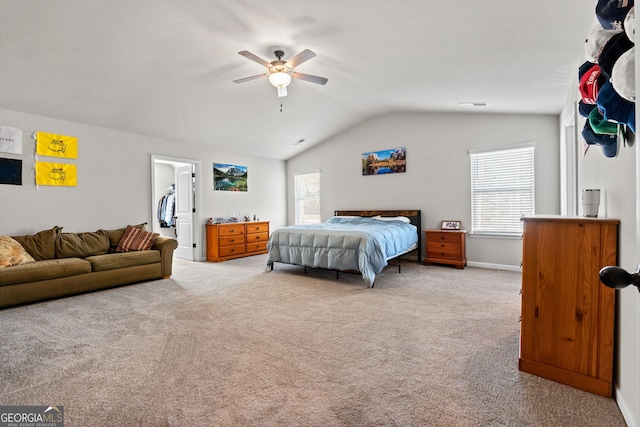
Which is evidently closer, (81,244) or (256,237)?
(81,244)

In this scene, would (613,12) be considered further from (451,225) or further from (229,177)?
(229,177)

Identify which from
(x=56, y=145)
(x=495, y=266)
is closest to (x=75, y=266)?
(x=56, y=145)

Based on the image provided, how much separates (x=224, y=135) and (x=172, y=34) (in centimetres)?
292

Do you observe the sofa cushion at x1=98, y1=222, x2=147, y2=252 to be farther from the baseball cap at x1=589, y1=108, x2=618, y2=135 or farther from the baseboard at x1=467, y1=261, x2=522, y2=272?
the baseboard at x1=467, y1=261, x2=522, y2=272

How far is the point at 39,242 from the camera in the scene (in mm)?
4004

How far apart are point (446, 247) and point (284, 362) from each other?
4028 millimetres

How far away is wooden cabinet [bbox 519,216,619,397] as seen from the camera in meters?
1.79

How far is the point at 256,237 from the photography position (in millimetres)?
7012

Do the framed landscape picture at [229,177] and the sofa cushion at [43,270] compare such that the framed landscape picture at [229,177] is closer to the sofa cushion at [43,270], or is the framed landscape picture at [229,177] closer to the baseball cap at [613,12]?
the sofa cushion at [43,270]

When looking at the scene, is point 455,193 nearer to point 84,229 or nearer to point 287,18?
point 287,18

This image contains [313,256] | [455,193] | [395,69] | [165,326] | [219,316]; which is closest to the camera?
[165,326]

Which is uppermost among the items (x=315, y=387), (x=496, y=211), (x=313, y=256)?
(x=496, y=211)

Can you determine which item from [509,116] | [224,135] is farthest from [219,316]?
[509,116]

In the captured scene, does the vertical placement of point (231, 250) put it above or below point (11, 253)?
below
